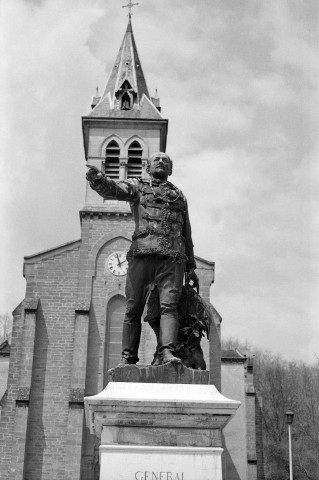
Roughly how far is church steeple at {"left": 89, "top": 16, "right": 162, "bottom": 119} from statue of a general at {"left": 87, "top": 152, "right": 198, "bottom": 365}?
29053 mm

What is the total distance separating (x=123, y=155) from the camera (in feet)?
111

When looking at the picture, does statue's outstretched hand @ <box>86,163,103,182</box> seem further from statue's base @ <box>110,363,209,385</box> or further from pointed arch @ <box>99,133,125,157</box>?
pointed arch @ <box>99,133,125,157</box>

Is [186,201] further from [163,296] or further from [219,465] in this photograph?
[219,465]

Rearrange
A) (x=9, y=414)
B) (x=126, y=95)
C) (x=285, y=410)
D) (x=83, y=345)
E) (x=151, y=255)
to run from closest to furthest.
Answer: (x=151, y=255) < (x=9, y=414) < (x=83, y=345) < (x=126, y=95) < (x=285, y=410)

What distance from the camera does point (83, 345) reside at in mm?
28719

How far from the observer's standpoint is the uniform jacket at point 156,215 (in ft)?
20.9

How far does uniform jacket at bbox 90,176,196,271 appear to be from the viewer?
637 cm

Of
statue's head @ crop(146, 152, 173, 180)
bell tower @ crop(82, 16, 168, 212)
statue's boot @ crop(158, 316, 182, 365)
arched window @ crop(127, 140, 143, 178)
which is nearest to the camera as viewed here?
statue's boot @ crop(158, 316, 182, 365)

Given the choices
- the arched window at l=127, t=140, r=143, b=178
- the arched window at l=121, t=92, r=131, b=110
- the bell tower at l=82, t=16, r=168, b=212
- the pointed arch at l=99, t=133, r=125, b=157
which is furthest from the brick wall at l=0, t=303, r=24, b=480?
the arched window at l=121, t=92, r=131, b=110

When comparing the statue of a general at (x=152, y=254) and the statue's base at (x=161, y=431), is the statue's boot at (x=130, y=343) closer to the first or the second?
the statue of a general at (x=152, y=254)

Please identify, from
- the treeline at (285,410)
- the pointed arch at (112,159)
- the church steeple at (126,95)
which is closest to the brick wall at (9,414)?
the pointed arch at (112,159)

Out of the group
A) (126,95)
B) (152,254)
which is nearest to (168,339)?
(152,254)

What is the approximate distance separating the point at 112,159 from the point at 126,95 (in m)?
4.23

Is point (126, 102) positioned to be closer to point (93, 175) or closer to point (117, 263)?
point (117, 263)
